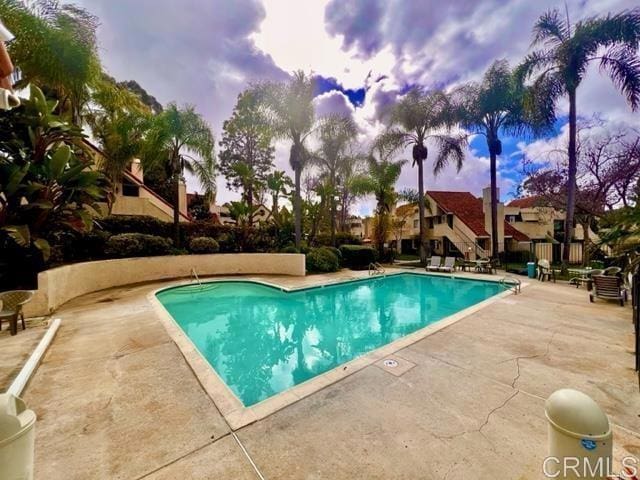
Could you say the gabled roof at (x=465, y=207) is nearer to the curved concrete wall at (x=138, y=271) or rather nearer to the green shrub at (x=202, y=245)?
the curved concrete wall at (x=138, y=271)

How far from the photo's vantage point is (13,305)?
5652 millimetres

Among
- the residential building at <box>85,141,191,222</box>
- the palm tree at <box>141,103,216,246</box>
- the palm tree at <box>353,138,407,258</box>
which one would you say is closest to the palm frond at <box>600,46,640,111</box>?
the palm tree at <box>353,138,407,258</box>

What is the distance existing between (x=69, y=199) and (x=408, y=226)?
30.6 m

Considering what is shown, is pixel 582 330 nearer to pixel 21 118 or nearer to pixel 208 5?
pixel 208 5

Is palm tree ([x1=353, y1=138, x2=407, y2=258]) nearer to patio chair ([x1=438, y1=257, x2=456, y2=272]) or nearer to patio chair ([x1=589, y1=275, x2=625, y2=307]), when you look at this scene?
patio chair ([x1=438, y1=257, x2=456, y2=272])

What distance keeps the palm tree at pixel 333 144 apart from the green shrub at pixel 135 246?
35.6 feet

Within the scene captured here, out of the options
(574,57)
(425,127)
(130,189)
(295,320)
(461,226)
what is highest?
(574,57)

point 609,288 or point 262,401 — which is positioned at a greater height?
point 609,288

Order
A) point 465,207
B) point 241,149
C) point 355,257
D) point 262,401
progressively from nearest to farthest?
point 262,401 < point 355,257 < point 465,207 < point 241,149

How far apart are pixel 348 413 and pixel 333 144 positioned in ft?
56.6

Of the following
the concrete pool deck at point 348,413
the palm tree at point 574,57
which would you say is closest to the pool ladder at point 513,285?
the palm tree at point 574,57

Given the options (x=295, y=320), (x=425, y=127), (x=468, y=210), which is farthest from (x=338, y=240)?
(x=295, y=320)

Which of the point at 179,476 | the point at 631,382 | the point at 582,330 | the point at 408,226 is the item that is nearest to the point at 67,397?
the point at 179,476

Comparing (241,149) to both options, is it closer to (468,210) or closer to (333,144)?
(333,144)
